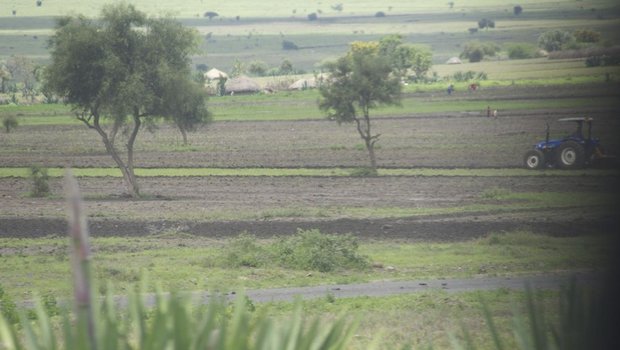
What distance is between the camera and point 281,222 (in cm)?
2900

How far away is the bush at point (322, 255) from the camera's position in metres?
22.0

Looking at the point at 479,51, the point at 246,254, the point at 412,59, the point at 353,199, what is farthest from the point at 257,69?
the point at 246,254

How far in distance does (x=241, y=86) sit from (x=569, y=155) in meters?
56.6

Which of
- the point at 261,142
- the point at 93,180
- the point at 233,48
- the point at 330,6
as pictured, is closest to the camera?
the point at 93,180

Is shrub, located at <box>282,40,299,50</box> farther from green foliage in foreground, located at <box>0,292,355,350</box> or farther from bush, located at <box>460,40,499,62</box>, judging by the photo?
green foliage in foreground, located at <box>0,292,355,350</box>

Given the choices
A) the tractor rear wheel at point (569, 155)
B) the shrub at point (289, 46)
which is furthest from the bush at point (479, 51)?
the tractor rear wheel at point (569, 155)

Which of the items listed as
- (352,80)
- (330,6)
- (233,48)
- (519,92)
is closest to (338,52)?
(233,48)

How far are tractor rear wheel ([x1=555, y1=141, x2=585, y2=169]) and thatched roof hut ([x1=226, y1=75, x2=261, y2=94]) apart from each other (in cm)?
5483

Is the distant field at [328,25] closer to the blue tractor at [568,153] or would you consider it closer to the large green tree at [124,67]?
the blue tractor at [568,153]

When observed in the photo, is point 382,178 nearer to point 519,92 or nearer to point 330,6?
point 519,92

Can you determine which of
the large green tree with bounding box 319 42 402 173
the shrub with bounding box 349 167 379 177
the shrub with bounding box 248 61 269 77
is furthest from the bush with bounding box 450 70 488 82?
the shrub with bounding box 349 167 379 177

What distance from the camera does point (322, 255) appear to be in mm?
22125

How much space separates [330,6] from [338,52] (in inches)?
1116

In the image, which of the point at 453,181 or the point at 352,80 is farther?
the point at 352,80
